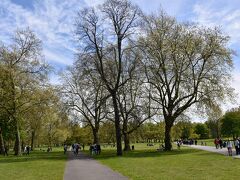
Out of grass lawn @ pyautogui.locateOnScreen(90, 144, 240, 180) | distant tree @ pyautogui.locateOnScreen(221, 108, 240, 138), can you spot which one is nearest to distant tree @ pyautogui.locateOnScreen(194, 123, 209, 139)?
distant tree @ pyautogui.locateOnScreen(221, 108, 240, 138)

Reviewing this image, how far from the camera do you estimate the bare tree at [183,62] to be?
42.5 metres

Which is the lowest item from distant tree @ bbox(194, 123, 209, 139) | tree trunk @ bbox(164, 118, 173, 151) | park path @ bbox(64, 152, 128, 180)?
park path @ bbox(64, 152, 128, 180)

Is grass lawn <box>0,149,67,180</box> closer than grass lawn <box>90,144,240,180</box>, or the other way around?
grass lawn <box>90,144,240,180</box>

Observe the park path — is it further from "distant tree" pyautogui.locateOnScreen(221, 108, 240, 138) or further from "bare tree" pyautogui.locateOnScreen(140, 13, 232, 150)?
"distant tree" pyautogui.locateOnScreen(221, 108, 240, 138)

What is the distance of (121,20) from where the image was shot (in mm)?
39875

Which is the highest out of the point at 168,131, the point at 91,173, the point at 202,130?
the point at 202,130

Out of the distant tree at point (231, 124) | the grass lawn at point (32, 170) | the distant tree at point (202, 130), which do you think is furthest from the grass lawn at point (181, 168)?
the distant tree at point (202, 130)

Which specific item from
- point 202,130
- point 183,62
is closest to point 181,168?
point 183,62

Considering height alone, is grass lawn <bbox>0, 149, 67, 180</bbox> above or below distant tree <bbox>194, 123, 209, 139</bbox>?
below

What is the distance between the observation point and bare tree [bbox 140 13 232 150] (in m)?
42.5

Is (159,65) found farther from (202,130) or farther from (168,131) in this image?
(202,130)

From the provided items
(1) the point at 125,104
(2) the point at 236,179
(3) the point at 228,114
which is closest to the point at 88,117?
(1) the point at 125,104

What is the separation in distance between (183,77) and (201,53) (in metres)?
3.54

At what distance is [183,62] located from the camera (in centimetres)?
4384
